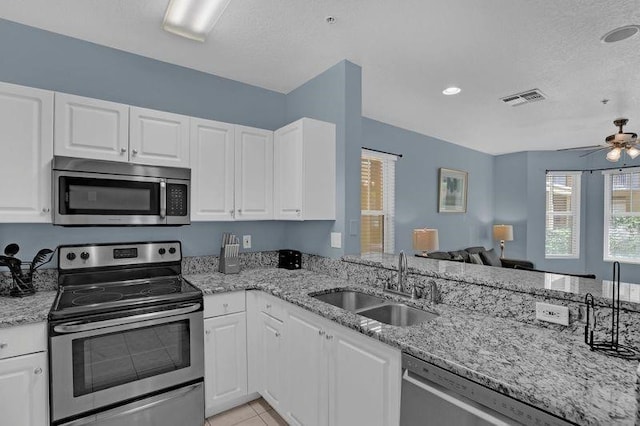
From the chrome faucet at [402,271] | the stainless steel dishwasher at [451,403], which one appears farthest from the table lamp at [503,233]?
the stainless steel dishwasher at [451,403]

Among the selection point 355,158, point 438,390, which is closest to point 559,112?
point 355,158

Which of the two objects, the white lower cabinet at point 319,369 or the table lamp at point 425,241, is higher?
the table lamp at point 425,241

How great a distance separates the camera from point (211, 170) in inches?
100.0

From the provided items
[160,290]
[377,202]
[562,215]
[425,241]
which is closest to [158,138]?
[160,290]

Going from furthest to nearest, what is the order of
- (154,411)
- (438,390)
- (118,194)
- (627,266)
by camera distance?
1. (627,266)
2. (118,194)
3. (154,411)
4. (438,390)

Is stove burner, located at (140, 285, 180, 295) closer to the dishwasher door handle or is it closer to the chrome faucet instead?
the chrome faucet

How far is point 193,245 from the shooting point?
108 inches

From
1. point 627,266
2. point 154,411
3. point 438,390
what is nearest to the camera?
point 438,390

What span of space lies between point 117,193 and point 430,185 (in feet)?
13.9

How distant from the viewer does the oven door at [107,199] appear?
1.95m

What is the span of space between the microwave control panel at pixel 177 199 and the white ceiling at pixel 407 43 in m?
1.04

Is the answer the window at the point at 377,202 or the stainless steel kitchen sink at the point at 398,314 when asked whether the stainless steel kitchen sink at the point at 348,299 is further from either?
the window at the point at 377,202

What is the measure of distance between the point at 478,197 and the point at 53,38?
20.4 feet

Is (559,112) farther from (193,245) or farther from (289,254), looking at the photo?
(193,245)
